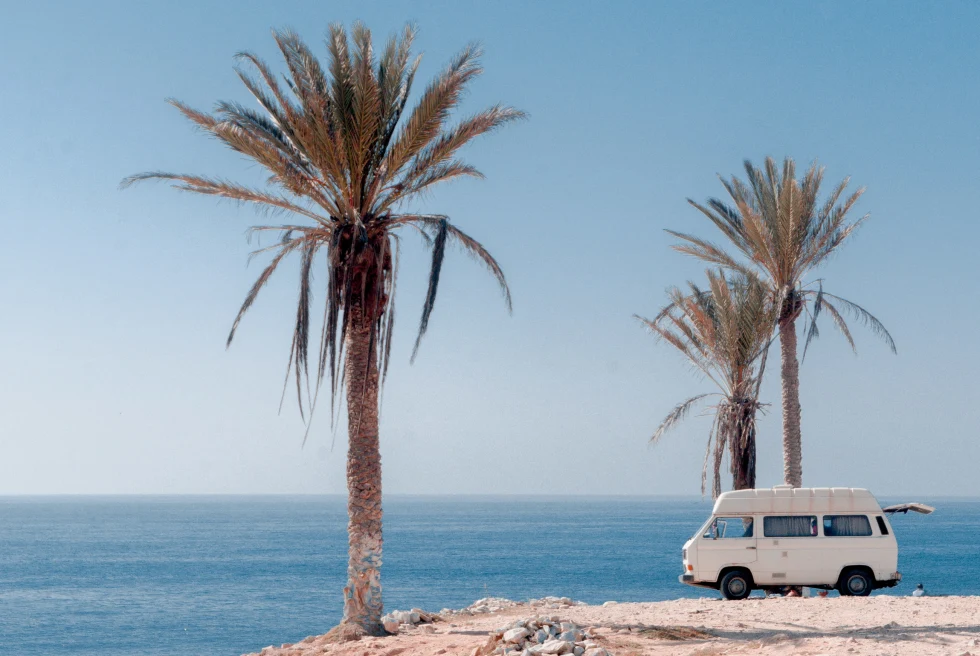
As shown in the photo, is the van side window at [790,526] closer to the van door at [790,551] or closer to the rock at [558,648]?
the van door at [790,551]

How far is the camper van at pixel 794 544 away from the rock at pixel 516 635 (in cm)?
715

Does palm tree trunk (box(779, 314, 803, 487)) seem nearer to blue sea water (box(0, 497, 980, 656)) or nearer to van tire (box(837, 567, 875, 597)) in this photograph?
van tire (box(837, 567, 875, 597))

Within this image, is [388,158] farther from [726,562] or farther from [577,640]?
[726,562]

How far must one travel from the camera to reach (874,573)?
740 inches

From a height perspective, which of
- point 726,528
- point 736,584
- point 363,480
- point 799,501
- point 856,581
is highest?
point 363,480

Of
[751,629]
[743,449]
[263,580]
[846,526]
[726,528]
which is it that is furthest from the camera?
[263,580]

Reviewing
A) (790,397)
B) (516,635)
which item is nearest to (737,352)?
(790,397)

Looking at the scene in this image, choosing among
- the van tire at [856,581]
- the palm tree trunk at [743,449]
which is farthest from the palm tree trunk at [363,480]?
the palm tree trunk at [743,449]

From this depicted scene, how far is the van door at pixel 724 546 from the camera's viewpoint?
1897 cm

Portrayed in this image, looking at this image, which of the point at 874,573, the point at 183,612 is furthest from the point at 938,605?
the point at 183,612

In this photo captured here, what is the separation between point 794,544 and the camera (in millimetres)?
18891

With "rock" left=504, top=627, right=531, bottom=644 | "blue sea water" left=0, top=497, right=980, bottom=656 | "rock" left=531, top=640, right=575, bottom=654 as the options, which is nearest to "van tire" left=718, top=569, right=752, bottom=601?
"rock" left=504, top=627, right=531, bottom=644

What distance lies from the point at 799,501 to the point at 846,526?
3.41 ft

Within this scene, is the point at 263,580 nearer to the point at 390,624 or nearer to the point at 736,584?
the point at 736,584
